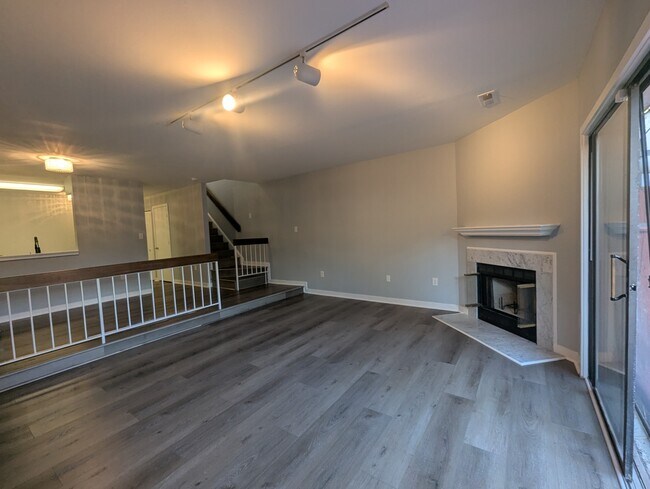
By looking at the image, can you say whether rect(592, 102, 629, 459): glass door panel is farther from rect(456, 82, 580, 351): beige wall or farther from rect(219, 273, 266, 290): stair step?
rect(219, 273, 266, 290): stair step

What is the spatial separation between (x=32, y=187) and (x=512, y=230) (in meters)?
7.49

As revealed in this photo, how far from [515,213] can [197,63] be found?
3281 millimetres

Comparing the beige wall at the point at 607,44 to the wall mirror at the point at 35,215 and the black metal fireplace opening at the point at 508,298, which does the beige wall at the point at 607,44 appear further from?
the wall mirror at the point at 35,215

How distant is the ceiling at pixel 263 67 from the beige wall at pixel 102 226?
156cm

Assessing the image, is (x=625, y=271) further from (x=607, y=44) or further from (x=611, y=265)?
(x=607, y=44)

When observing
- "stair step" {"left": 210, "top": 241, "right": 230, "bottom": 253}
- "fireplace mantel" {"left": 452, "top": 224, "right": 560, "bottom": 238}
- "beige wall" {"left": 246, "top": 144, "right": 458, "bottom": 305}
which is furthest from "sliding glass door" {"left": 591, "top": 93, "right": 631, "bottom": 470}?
"stair step" {"left": 210, "top": 241, "right": 230, "bottom": 253}

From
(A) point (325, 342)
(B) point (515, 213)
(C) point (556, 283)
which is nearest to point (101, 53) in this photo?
(A) point (325, 342)

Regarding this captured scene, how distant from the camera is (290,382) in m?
2.44

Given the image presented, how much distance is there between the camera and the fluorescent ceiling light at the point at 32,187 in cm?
→ 484

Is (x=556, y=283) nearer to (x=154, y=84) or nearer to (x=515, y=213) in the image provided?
(x=515, y=213)

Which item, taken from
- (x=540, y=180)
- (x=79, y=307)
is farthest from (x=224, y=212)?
(x=540, y=180)

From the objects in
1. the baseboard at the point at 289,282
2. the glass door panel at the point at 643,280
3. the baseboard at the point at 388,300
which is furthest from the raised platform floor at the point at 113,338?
the glass door panel at the point at 643,280

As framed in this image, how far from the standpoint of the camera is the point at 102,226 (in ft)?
17.4

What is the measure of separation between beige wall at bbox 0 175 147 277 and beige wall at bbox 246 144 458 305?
2.60 meters
